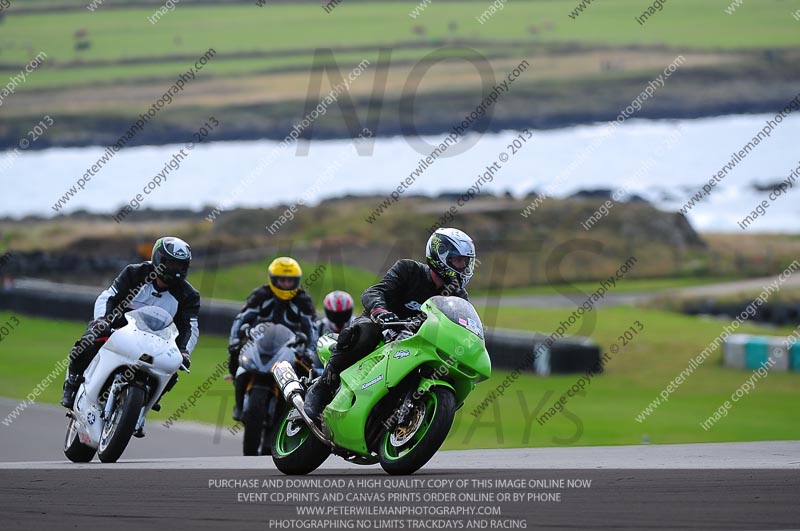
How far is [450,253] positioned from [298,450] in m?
1.76

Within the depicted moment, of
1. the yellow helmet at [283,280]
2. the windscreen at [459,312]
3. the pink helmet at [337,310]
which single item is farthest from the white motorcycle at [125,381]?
the windscreen at [459,312]

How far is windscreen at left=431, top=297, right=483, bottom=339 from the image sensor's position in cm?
880

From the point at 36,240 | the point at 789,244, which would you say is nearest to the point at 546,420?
the point at 789,244

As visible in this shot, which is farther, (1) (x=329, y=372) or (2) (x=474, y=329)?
(1) (x=329, y=372)

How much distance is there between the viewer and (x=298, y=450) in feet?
31.4

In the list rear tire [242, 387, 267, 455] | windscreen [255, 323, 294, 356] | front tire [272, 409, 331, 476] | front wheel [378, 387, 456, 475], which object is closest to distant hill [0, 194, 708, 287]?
windscreen [255, 323, 294, 356]

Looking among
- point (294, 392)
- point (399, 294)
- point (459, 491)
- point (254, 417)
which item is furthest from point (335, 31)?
point (459, 491)

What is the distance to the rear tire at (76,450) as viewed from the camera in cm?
1155

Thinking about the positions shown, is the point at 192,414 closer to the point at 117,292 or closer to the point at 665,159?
the point at 117,292

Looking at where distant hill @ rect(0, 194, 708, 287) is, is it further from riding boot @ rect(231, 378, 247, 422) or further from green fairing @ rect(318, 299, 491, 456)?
green fairing @ rect(318, 299, 491, 456)

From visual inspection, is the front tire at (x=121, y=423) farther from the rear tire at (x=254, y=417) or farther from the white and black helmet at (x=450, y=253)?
the white and black helmet at (x=450, y=253)

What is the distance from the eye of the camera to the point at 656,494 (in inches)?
292

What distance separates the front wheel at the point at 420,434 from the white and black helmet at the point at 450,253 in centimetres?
96

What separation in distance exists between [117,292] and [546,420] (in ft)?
30.4
